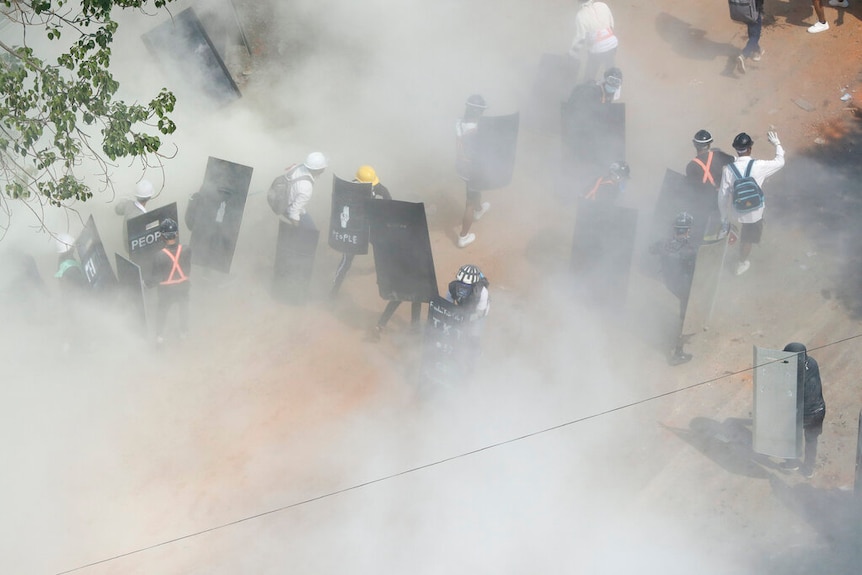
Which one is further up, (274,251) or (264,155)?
(264,155)

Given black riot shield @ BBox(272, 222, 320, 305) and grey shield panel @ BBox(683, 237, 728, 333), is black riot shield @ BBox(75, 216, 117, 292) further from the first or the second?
grey shield panel @ BBox(683, 237, 728, 333)

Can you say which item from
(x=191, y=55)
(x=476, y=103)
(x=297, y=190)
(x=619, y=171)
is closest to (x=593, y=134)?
(x=619, y=171)

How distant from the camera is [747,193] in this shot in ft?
25.2

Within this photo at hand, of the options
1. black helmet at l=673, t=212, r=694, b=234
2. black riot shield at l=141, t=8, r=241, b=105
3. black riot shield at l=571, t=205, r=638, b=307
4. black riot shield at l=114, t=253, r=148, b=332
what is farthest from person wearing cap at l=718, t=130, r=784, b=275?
black riot shield at l=141, t=8, r=241, b=105

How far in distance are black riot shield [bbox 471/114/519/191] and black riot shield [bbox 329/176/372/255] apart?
125 centimetres

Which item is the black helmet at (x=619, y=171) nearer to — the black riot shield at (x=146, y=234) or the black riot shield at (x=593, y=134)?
the black riot shield at (x=593, y=134)

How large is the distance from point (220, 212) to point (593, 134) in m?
3.79

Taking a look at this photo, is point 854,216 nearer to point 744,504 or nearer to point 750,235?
point 750,235

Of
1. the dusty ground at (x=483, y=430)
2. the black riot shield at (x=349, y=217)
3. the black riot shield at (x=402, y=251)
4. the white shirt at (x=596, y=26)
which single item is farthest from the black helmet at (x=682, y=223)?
the white shirt at (x=596, y=26)

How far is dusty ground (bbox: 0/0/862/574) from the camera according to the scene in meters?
6.62

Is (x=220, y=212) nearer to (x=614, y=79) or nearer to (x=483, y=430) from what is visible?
(x=483, y=430)

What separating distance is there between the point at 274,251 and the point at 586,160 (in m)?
3.35

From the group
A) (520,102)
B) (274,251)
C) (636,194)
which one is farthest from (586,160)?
(274,251)

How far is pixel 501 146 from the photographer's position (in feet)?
28.8
